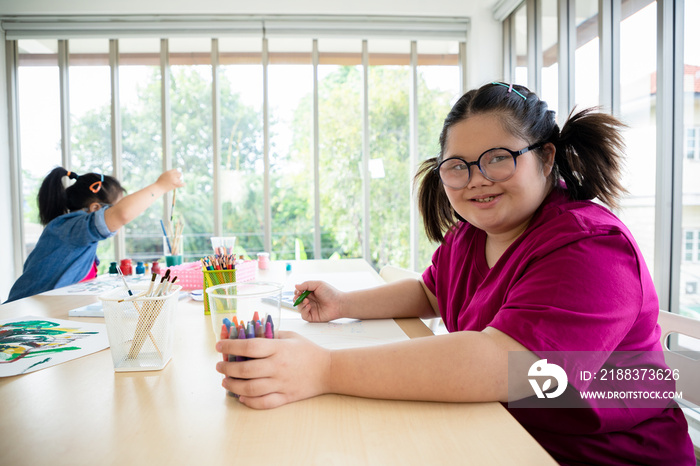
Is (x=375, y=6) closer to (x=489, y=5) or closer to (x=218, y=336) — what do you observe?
(x=489, y=5)

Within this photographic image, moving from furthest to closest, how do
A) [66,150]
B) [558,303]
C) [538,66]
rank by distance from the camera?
[66,150] < [538,66] < [558,303]

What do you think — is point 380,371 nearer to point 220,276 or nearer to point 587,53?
point 220,276

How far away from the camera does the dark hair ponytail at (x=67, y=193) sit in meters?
2.13

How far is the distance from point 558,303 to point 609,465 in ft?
1.10

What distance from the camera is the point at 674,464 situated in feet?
2.43

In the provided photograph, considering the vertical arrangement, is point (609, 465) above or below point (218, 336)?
below

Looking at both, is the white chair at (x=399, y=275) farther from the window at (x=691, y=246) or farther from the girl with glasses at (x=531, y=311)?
the window at (x=691, y=246)

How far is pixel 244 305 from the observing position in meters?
0.71

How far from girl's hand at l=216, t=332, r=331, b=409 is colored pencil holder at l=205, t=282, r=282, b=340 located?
0.06 m

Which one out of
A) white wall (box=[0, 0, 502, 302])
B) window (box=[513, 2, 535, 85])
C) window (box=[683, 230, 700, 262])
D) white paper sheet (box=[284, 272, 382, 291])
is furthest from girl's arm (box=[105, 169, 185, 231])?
window (box=[513, 2, 535, 85])

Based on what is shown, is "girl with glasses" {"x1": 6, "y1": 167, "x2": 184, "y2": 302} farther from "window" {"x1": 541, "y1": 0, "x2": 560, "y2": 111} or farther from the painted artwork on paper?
"window" {"x1": 541, "y1": 0, "x2": 560, "y2": 111}

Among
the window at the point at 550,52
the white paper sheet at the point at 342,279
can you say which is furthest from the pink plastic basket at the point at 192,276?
the window at the point at 550,52

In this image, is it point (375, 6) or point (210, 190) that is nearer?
point (375, 6)

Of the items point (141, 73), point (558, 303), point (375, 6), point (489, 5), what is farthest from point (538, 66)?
point (141, 73)
